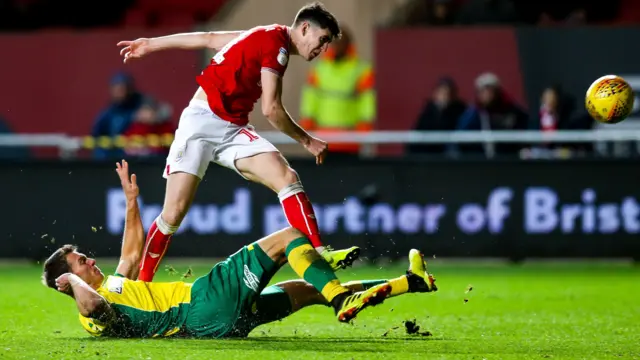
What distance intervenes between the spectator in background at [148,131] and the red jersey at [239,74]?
625cm

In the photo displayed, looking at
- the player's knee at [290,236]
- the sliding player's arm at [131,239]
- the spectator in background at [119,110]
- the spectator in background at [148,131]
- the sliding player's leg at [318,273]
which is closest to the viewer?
the sliding player's leg at [318,273]

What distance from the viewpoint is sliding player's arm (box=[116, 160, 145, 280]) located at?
870 cm

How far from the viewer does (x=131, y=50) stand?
371 inches

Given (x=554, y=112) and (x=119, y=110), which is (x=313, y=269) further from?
(x=119, y=110)

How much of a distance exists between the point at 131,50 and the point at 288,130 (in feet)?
5.00

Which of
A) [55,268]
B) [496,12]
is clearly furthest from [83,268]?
[496,12]

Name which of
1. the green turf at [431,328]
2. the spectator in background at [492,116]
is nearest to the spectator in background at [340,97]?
the spectator in background at [492,116]

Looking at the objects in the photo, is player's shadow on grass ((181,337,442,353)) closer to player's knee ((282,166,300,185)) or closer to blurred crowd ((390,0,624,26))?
player's knee ((282,166,300,185))

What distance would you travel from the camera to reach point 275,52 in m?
8.56

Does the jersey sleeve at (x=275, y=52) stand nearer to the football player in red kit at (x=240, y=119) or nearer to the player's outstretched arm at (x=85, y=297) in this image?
the football player in red kit at (x=240, y=119)

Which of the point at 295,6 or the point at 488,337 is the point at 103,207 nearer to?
the point at 295,6

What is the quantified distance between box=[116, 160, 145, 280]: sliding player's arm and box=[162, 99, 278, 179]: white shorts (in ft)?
1.12

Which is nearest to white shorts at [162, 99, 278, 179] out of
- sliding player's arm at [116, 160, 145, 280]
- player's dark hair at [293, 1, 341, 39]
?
sliding player's arm at [116, 160, 145, 280]

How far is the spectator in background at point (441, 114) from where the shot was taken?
50.7ft
